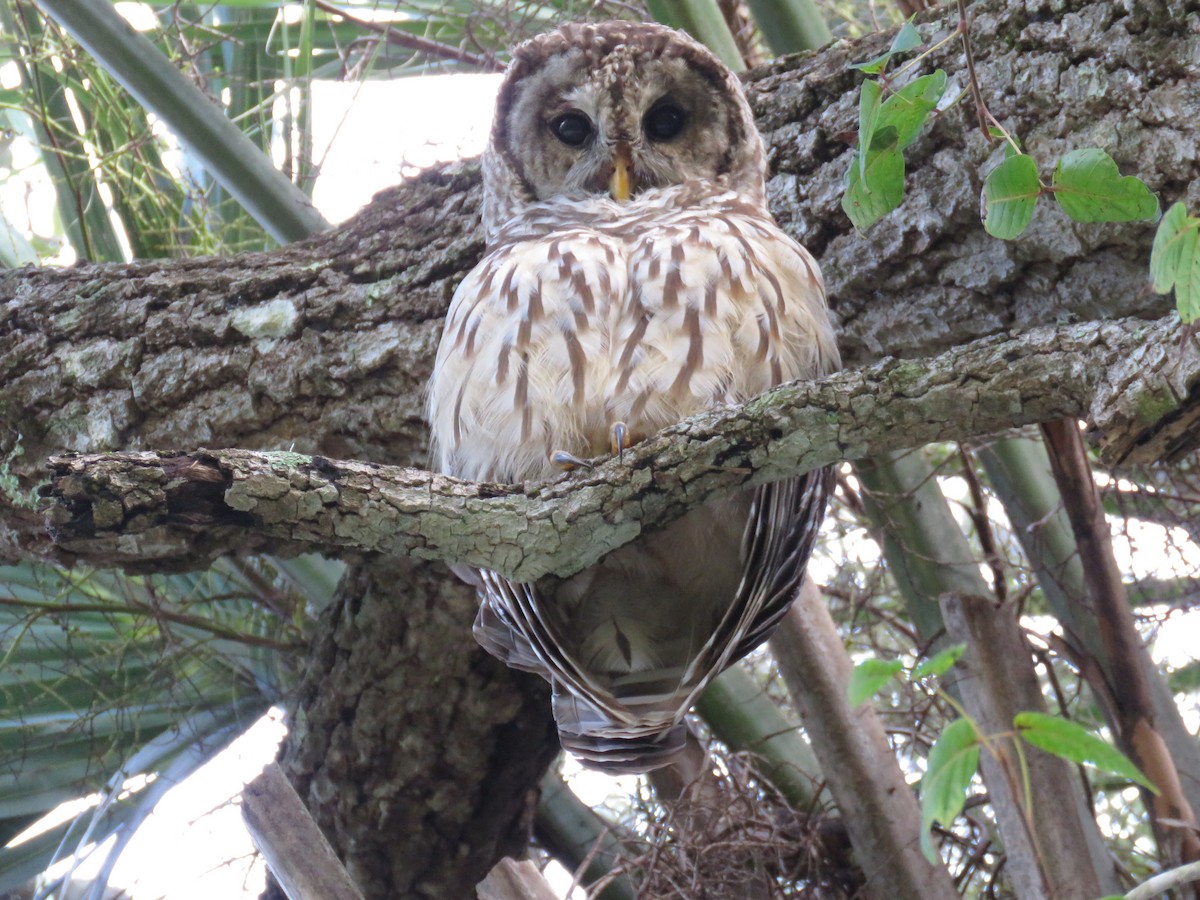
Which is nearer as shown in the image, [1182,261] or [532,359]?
[1182,261]

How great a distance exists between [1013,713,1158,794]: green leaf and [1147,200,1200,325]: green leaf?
1.18 ft

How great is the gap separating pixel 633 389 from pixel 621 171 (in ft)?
2.05

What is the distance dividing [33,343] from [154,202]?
0.79 meters

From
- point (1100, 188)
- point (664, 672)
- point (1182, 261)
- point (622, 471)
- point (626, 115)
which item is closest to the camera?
point (1182, 261)

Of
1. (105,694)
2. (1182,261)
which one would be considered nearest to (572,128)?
(1182,261)

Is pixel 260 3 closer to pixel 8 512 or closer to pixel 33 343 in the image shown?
pixel 33 343

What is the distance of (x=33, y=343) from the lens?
9.68 ft

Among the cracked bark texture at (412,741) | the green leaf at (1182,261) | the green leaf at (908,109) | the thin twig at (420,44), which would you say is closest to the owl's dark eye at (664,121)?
the thin twig at (420,44)

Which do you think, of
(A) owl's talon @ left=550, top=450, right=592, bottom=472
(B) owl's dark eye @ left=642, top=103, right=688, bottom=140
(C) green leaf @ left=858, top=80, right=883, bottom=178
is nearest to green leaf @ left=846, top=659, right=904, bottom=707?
(C) green leaf @ left=858, top=80, right=883, bottom=178

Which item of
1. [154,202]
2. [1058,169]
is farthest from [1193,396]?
[154,202]

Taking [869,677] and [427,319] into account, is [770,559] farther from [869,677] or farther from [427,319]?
[427,319]

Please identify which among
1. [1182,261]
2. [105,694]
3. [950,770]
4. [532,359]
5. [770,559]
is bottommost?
[105,694]

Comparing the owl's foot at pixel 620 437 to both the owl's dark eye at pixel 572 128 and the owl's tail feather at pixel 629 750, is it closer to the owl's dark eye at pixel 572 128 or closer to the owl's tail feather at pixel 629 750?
the owl's tail feather at pixel 629 750

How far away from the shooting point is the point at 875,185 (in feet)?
4.44
